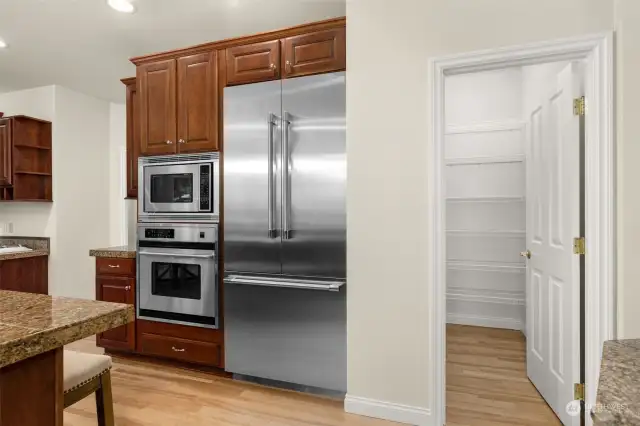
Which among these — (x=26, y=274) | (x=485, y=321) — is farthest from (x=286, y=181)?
(x=26, y=274)

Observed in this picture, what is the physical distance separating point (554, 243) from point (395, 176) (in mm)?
1032

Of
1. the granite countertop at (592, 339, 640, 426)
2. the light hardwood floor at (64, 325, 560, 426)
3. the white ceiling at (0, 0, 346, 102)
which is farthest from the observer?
the white ceiling at (0, 0, 346, 102)

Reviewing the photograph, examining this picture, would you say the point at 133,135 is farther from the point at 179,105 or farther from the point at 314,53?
the point at 314,53

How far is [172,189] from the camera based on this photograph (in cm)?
295

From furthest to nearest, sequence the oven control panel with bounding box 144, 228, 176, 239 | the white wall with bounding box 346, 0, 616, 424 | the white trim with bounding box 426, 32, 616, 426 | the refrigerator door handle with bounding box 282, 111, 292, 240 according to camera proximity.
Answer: the oven control panel with bounding box 144, 228, 176, 239, the refrigerator door handle with bounding box 282, 111, 292, 240, the white wall with bounding box 346, 0, 616, 424, the white trim with bounding box 426, 32, 616, 426

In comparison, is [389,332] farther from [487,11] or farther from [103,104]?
[103,104]

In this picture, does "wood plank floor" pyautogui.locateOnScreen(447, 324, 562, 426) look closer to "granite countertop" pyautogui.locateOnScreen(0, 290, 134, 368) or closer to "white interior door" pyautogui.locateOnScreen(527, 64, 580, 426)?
"white interior door" pyautogui.locateOnScreen(527, 64, 580, 426)

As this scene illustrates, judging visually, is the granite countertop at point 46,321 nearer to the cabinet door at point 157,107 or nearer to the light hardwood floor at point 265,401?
the light hardwood floor at point 265,401

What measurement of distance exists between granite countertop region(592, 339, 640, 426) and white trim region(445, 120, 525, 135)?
129 inches

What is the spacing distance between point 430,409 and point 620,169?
158cm

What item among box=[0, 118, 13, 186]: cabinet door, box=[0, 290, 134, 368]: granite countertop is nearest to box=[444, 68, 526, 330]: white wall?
box=[0, 290, 134, 368]: granite countertop

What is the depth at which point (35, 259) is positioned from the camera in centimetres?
417

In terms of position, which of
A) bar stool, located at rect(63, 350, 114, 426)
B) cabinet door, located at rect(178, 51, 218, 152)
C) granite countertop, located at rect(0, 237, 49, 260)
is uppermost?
cabinet door, located at rect(178, 51, 218, 152)

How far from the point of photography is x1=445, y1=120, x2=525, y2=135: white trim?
12.6 feet
